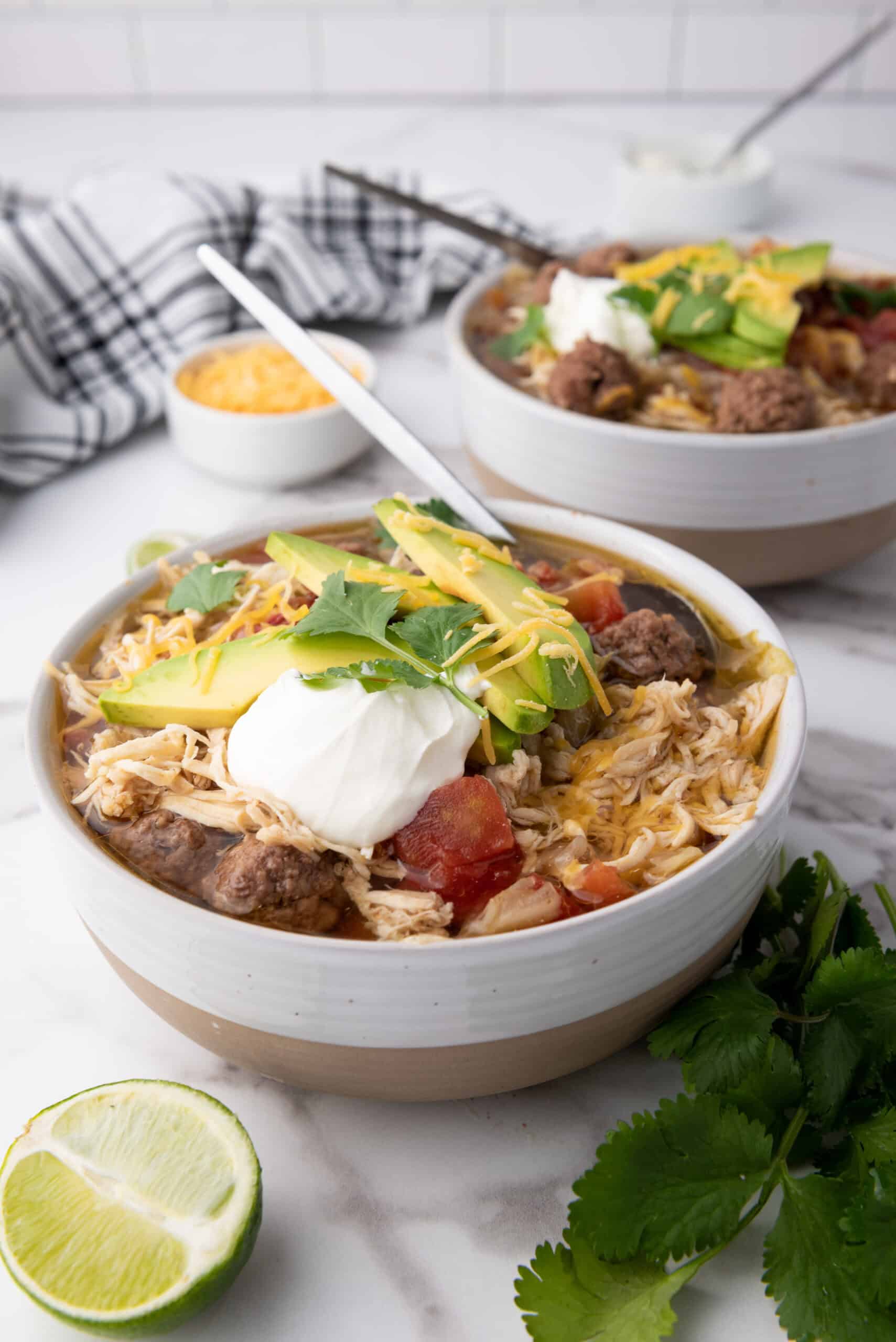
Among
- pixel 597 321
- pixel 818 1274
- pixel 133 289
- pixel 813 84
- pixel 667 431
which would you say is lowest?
pixel 818 1274

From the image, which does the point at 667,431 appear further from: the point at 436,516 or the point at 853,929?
the point at 853,929

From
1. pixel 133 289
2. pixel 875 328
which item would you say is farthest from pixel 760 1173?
pixel 133 289

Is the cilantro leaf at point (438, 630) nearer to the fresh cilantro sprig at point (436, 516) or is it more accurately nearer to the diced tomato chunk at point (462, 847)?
the diced tomato chunk at point (462, 847)

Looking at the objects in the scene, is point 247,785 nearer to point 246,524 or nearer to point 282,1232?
point 282,1232

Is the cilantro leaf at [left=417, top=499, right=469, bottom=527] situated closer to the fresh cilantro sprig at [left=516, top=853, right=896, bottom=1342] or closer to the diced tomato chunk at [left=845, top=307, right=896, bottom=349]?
the fresh cilantro sprig at [left=516, top=853, right=896, bottom=1342]

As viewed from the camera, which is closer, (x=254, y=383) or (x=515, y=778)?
(x=515, y=778)

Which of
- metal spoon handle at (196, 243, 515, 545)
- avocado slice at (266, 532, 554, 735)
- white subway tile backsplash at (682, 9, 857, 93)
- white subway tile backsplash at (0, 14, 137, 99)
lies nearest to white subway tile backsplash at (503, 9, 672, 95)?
white subway tile backsplash at (682, 9, 857, 93)

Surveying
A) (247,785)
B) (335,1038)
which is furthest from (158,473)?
(335,1038)
